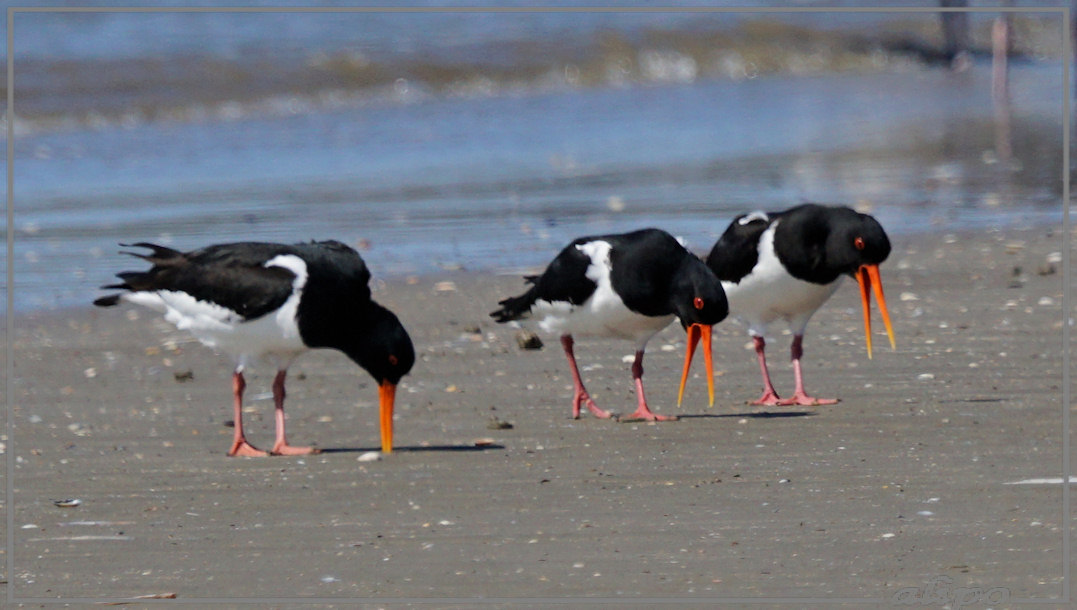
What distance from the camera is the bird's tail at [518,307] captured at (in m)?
6.37

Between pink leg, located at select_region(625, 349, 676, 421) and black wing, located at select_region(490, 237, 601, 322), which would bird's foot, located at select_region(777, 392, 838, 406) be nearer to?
pink leg, located at select_region(625, 349, 676, 421)

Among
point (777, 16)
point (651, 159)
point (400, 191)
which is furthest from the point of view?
point (777, 16)

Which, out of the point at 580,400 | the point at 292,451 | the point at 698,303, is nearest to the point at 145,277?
the point at 292,451

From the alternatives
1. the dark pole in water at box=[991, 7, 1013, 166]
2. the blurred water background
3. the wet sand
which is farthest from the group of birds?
the dark pole in water at box=[991, 7, 1013, 166]

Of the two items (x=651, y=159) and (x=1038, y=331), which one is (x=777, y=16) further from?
(x=1038, y=331)

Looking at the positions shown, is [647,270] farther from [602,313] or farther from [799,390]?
[799,390]

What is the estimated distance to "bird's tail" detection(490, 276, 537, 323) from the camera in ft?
20.9

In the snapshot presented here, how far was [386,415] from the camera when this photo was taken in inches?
219

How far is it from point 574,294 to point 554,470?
1.00 meters

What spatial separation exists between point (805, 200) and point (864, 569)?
7.15 meters

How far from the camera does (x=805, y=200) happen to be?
430 inches

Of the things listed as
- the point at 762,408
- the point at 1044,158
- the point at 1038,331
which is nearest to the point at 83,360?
the point at 762,408

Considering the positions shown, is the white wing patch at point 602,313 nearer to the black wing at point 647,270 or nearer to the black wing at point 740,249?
the black wing at point 647,270
